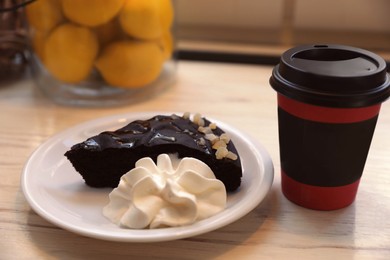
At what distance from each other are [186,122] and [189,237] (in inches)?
6.6

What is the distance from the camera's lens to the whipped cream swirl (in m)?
0.53

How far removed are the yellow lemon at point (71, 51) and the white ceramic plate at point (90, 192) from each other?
0.44 ft

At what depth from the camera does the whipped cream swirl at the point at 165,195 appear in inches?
21.0

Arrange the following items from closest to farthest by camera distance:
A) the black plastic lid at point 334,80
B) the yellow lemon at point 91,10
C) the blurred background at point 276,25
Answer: the black plastic lid at point 334,80
the yellow lemon at point 91,10
the blurred background at point 276,25

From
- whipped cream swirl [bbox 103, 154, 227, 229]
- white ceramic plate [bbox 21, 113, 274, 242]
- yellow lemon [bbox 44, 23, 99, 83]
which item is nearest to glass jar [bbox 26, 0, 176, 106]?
yellow lemon [bbox 44, 23, 99, 83]

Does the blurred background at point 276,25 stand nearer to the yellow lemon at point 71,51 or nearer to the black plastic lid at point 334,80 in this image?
the yellow lemon at point 71,51

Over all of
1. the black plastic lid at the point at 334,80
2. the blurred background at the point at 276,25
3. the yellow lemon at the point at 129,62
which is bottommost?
the blurred background at the point at 276,25

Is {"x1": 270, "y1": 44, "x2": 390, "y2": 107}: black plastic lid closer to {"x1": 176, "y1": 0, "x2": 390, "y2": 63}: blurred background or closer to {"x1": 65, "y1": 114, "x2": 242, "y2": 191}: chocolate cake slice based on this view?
{"x1": 65, "y1": 114, "x2": 242, "y2": 191}: chocolate cake slice

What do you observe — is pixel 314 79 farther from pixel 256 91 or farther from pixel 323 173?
pixel 256 91

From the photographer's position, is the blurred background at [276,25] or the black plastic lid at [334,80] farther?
the blurred background at [276,25]

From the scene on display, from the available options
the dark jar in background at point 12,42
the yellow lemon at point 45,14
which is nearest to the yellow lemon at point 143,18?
the yellow lemon at point 45,14

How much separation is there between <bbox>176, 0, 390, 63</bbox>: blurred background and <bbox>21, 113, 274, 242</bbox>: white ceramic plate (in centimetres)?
42

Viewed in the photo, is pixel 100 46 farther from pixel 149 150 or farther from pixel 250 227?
pixel 250 227

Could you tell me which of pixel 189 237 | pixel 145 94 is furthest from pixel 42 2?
pixel 189 237
